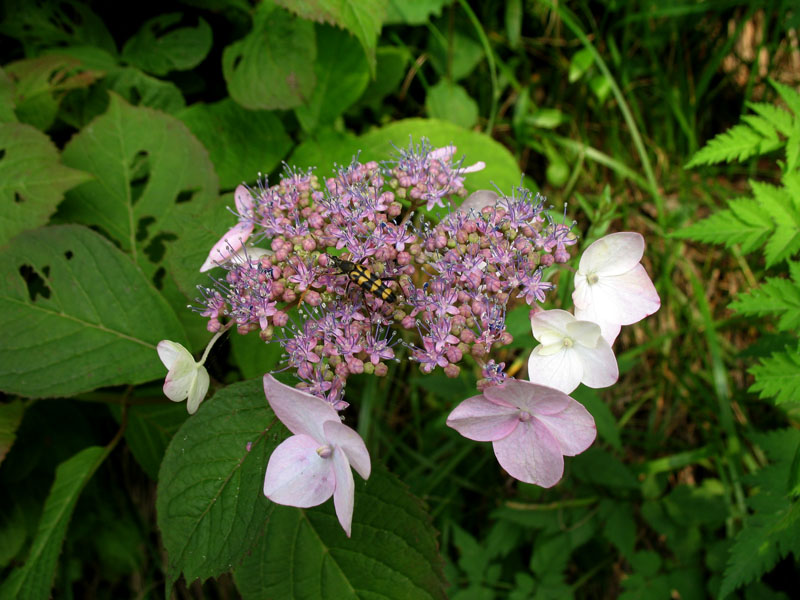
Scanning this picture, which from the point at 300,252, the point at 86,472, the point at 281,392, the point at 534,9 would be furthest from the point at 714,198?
the point at 86,472

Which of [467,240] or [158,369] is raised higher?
[467,240]

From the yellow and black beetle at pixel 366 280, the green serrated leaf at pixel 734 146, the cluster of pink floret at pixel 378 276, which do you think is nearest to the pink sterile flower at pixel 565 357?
the cluster of pink floret at pixel 378 276

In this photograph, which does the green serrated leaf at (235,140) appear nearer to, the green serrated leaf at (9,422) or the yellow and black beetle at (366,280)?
the green serrated leaf at (9,422)

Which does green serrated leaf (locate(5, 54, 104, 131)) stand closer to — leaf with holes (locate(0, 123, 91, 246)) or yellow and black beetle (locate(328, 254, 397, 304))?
leaf with holes (locate(0, 123, 91, 246))

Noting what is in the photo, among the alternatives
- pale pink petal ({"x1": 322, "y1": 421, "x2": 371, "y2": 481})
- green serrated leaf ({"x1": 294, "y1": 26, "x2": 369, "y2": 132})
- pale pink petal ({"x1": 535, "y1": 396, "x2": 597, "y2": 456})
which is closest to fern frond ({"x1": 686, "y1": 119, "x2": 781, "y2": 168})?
pale pink petal ({"x1": 535, "y1": 396, "x2": 597, "y2": 456})

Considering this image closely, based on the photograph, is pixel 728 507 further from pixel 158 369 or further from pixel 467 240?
pixel 158 369

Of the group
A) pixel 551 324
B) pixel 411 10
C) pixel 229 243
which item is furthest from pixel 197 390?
pixel 411 10

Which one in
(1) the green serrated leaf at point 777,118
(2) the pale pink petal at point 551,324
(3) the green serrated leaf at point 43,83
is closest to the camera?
(2) the pale pink petal at point 551,324
